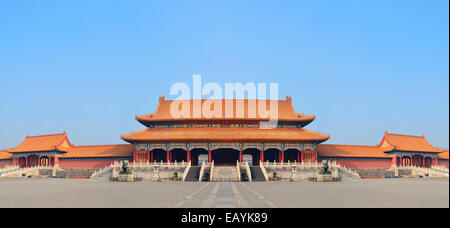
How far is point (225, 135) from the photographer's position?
2494 inches

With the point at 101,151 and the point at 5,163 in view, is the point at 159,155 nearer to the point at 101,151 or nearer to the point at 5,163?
the point at 101,151

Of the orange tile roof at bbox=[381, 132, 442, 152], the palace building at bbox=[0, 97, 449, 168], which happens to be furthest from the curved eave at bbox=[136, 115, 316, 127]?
the orange tile roof at bbox=[381, 132, 442, 152]

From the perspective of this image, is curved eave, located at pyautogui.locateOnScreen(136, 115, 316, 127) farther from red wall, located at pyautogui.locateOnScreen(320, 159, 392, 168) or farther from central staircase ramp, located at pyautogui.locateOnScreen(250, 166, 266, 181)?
central staircase ramp, located at pyautogui.locateOnScreen(250, 166, 266, 181)

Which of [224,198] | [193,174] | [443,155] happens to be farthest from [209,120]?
[443,155]

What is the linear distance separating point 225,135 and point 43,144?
35806 mm

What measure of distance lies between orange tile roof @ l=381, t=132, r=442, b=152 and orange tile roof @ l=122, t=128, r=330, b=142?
17.3m

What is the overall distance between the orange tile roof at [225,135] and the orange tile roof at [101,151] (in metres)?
4.81

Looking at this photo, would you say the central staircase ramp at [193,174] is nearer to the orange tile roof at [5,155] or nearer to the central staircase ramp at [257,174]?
the central staircase ramp at [257,174]

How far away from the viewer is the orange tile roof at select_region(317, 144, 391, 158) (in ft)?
230

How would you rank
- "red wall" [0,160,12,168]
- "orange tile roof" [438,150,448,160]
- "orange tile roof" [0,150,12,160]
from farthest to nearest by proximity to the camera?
"red wall" [0,160,12,168] < "orange tile roof" [0,150,12,160] < "orange tile roof" [438,150,448,160]
